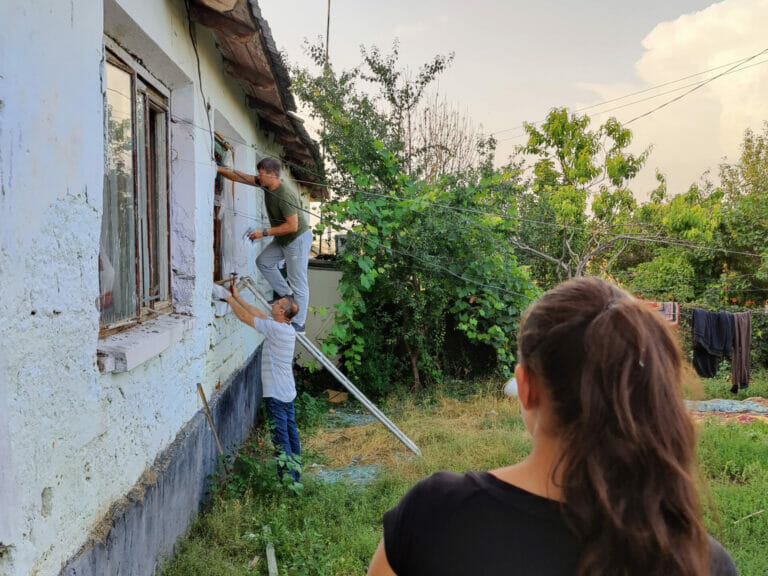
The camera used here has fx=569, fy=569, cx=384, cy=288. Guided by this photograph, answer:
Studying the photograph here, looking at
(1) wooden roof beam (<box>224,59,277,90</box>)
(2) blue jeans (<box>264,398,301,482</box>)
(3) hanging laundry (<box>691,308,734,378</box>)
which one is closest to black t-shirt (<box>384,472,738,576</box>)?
(2) blue jeans (<box>264,398,301,482</box>)

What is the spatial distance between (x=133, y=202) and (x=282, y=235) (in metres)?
2.35

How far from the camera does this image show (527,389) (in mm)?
1024

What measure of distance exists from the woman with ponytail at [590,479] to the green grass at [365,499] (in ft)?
4.54

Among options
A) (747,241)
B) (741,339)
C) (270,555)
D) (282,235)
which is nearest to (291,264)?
(282,235)

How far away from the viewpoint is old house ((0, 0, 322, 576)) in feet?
5.19

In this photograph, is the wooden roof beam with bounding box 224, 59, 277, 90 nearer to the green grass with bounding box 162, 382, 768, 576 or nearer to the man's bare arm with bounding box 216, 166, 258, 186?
the man's bare arm with bounding box 216, 166, 258, 186

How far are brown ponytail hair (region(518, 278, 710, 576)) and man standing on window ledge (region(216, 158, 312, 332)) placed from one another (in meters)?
4.05

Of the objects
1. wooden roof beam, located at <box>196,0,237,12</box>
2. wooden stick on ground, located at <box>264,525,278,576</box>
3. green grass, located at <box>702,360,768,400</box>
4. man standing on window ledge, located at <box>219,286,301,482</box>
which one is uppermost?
wooden roof beam, located at <box>196,0,237,12</box>

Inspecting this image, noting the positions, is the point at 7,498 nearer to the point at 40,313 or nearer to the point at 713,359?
the point at 40,313

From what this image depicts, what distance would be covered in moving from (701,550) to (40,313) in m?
1.76

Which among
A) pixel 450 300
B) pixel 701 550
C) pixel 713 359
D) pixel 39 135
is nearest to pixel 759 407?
pixel 713 359

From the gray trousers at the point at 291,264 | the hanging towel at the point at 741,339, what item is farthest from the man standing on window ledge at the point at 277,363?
the hanging towel at the point at 741,339

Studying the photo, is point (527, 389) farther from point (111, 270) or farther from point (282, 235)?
point (282, 235)

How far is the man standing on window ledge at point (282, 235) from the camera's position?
4.68m
